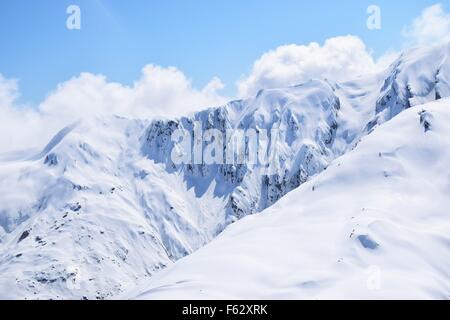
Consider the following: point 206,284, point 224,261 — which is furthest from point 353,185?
point 206,284

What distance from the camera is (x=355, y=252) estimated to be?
55.7m

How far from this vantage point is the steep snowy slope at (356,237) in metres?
44.6

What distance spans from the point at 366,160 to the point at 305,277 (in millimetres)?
52588

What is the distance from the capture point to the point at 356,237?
59.0 meters

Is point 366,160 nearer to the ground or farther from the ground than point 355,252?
farther from the ground

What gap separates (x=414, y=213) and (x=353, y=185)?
1858 cm

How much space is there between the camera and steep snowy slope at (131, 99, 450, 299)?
1756 inches

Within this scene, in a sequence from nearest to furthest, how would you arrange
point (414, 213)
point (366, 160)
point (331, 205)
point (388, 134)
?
point (414, 213)
point (331, 205)
point (366, 160)
point (388, 134)
